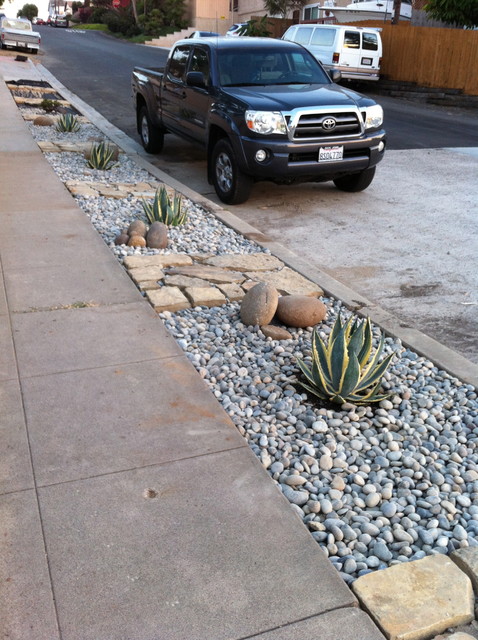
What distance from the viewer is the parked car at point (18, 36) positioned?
1313 inches

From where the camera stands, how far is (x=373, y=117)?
8891mm

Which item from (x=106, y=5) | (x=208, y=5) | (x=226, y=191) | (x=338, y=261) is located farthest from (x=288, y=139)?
(x=106, y=5)

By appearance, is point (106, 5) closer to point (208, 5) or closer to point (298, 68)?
point (208, 5)

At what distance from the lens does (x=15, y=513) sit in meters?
3.10

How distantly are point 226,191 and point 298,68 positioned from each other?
85.7 inches

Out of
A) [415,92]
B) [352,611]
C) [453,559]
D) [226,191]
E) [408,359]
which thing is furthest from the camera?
[415,92]

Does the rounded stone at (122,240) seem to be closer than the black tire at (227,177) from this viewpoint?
Yes

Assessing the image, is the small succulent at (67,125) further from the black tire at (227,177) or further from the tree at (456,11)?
the tree at (456,11)

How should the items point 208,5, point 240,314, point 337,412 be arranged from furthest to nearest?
point 208,5 < point 240,314 < point 337,412

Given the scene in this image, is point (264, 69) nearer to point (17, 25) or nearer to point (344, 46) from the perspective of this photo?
point (344, 46)

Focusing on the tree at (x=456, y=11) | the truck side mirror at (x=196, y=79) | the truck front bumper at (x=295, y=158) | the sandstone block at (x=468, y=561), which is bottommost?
the sandstone block at (x=468, y=561)

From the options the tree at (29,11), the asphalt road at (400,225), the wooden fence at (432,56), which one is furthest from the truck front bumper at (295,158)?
the tree at (29,11)

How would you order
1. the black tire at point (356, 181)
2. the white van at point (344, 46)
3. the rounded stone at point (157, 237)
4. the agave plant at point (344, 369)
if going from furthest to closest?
the white van at point (344, 46)
the black tire at point (356, 181)
the rounded stone at point (157, 237)
the agave plant at point (344, 369)

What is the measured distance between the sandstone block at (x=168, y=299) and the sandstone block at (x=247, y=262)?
0.81m
